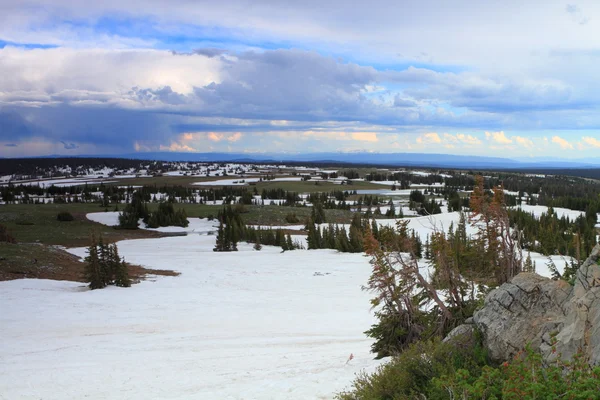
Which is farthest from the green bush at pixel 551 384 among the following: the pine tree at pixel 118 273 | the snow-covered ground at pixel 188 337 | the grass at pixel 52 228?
the grass at pixel 52 228

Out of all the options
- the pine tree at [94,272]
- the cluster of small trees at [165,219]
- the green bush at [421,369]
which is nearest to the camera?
the green bush at [421,369]

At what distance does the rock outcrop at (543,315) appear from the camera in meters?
7.24

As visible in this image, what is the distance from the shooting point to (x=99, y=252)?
109 feet

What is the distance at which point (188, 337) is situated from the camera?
18594mm

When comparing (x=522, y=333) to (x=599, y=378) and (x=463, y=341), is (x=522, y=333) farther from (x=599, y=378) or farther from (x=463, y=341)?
(x=599, y=378)

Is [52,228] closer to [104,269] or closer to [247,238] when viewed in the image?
[247,238]

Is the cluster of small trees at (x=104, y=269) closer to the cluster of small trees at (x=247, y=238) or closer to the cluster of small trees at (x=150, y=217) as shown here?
the cluster of small trees at (x=247, y=238)

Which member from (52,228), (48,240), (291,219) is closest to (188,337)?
(48,240)

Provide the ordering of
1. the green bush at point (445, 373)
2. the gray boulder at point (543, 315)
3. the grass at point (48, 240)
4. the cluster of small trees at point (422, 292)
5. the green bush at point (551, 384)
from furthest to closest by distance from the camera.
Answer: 1. the grass at point (48, 240)
2. the cluster of small trees at point (422, 292)
3. the gray boulder at point (543, 315)
4. the green bush at point (445, 373)
5. the green bush at point (551, 384)

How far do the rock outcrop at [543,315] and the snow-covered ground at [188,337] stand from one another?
4.22 metres

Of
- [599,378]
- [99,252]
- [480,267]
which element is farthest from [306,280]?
[599,378]

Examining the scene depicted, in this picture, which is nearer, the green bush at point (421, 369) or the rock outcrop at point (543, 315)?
the rock outcrop at point (543, 315)

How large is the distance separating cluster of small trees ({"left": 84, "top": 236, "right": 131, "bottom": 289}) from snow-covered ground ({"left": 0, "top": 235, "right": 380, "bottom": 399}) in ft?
3.70

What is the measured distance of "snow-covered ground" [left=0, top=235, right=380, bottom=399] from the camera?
12.6 meters
